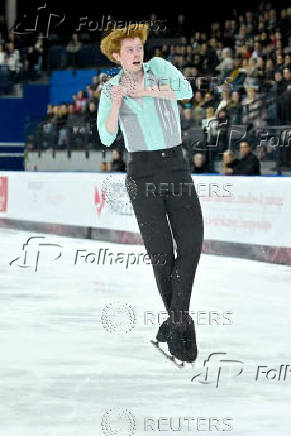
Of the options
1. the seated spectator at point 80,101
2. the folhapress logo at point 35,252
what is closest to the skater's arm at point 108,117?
the folhapress logo at point 35,252

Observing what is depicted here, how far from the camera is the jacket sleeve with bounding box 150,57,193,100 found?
20.9 feet

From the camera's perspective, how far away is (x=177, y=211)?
6418mm

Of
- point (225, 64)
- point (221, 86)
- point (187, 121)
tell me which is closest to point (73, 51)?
point (225, 64)

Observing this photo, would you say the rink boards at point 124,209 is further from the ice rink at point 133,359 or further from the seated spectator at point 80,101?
the seated spectator at point 80,101

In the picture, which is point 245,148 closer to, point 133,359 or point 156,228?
point 133,359

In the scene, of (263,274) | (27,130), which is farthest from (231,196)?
(27,130)

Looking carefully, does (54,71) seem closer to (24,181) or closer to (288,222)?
(24,181)

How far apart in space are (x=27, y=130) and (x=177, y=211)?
21.0 meters

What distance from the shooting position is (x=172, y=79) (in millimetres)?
6441

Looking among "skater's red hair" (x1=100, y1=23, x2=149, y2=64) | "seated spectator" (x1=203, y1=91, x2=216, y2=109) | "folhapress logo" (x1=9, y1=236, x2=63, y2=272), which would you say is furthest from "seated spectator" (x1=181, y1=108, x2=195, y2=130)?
"skater's red hair" (x1=100, y1=23, x2=149, y2=64)

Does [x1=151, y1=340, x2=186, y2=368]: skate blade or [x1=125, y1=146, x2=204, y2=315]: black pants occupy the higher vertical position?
[x1=125, y1=146, x2=204, y2=315]: black pants

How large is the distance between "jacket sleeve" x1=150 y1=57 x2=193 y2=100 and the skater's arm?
1.05ft

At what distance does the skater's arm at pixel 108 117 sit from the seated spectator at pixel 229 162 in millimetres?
9075

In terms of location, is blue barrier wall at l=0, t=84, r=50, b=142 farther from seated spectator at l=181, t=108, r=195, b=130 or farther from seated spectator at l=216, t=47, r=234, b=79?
seated spectator at l=181, t=108, r=195, b=130
